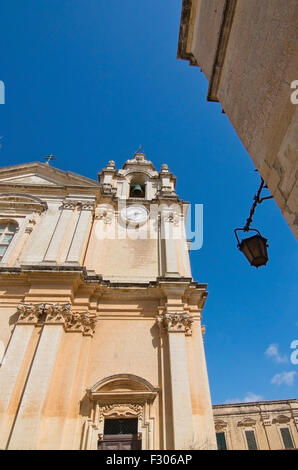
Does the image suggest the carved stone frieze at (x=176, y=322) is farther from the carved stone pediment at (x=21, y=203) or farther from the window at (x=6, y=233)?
the carved stone pediment at (x=21, y=203)

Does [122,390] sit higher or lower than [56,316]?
lower

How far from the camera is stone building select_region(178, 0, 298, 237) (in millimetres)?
2812

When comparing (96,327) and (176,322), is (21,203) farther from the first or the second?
(176,322)

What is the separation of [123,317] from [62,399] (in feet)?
10.3

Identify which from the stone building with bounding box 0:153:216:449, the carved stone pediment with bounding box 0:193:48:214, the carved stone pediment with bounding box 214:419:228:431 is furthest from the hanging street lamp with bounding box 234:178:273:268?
the carved stone pediment with bounding box 214:419:228:431

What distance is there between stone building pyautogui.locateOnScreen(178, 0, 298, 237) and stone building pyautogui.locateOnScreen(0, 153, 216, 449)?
7.00m

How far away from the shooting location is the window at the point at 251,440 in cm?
2794

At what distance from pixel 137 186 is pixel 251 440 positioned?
28.4m

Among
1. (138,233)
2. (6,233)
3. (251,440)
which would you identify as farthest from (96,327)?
(251,440)

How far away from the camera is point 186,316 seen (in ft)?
31.4

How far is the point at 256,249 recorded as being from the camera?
4.20 m

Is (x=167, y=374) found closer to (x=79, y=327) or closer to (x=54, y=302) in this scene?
(x=79, y=327)

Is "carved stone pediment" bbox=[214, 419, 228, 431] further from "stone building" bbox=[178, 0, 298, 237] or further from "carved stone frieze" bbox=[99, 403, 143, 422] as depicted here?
"stone building" bbox=[178, 0, 298, 237]

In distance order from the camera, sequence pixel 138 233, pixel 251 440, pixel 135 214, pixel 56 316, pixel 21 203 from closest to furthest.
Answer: pixel 56 316, pixel 138 233, pixel 21 203, pixel 135 214, pixel 251 440
